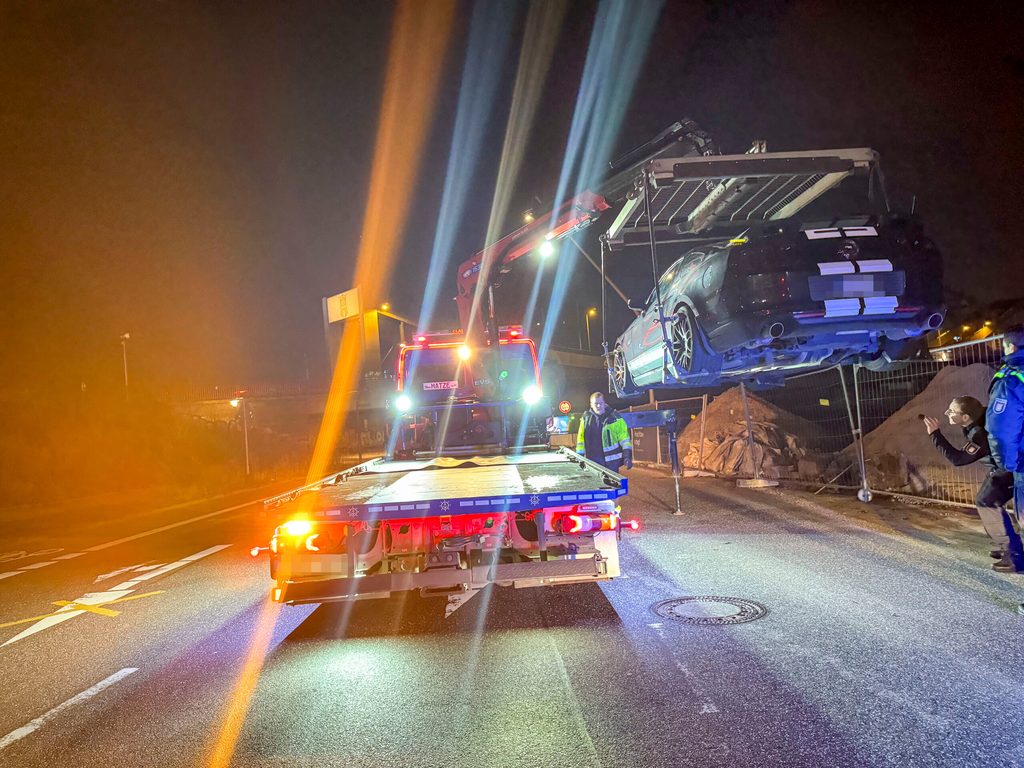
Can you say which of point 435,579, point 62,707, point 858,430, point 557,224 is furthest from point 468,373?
point 62,707

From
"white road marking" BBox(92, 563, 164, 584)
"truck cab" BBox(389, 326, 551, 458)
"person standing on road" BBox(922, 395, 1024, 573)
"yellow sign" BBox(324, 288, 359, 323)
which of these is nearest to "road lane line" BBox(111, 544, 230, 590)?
"white road marking" BBox(92, 563, 164, 584)

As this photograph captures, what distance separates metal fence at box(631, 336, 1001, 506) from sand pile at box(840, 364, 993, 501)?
0.02 meters

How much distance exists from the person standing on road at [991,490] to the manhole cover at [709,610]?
85.7 inches

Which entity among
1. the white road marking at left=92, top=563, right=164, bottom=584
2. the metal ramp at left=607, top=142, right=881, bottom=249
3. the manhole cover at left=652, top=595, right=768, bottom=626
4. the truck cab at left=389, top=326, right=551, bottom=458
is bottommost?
the manhole cover at left=652, top=595, right=768, bottom=626

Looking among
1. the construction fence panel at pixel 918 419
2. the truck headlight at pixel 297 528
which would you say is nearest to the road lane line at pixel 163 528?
the truck headlight at pixel 297 528

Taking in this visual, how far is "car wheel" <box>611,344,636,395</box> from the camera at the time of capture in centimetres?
1186

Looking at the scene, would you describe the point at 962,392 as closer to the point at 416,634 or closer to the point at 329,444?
the point at 416,634

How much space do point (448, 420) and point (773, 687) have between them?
23.5 ft

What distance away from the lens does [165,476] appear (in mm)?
29109

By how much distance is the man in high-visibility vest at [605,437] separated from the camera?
365 inches

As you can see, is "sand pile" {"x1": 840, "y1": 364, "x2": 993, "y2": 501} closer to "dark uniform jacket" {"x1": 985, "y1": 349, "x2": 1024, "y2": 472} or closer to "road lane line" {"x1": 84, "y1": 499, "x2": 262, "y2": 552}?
"dark uniform jacket" {"x1": 985, "y1": 349, "x2": 1024, "y2": 472}

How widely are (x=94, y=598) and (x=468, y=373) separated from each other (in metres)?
5.42

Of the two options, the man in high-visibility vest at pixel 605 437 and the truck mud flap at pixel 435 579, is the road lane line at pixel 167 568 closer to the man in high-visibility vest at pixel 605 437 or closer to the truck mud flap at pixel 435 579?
the truck mud flap at pixel 435 579

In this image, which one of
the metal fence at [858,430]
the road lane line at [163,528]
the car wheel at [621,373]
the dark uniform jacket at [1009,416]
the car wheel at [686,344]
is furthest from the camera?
the car wheel at [621,373]
